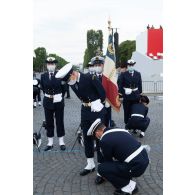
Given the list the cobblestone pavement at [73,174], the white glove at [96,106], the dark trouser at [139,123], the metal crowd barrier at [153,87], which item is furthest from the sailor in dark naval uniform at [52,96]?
the metal crowd barrier at [153,87]

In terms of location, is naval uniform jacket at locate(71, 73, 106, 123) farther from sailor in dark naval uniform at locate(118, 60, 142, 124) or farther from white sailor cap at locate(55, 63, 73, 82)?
sailor in dark naval uniform at locate(118, 60, 142, 124)

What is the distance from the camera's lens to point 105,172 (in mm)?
4613

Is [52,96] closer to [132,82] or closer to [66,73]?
[66,73]

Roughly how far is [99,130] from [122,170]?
2.10ft

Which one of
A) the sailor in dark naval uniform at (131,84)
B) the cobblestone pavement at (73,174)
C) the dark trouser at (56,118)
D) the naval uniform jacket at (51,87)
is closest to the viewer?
the cobblestone pavement at (73,174)

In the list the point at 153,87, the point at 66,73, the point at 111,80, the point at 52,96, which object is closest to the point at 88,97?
the point at 66,73

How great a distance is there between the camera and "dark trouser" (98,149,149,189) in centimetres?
453

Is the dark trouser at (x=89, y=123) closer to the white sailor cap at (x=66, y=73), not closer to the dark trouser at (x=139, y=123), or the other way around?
the white sailor cap at (x=66, y=73)

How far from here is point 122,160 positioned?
15.0 ft

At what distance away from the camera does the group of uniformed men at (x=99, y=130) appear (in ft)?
14.9

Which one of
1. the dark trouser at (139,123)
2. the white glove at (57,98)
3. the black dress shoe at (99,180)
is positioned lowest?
the black dress shoe at (99,180)

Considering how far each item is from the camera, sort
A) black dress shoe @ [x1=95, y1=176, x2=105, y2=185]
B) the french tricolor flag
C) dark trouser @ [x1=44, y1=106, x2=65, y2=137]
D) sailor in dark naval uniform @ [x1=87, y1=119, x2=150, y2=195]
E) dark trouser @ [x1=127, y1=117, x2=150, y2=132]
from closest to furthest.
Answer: sailor in dark naval uniform @ [x1=87, y1=119, x2=150, y2=195]
black dress shoe @ [x1=95, y1=176, x2=105, y2=185]
the french tricolor flag
dark trouser @ [x1=44, y1=106, x2=65, y2=137]
dark trouser @ [x1=127, y1=117, x2=150, y2=132]

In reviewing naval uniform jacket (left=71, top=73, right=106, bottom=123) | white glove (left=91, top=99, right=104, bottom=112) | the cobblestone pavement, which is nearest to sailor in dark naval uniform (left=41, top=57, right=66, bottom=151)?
the cobblestone pavement
